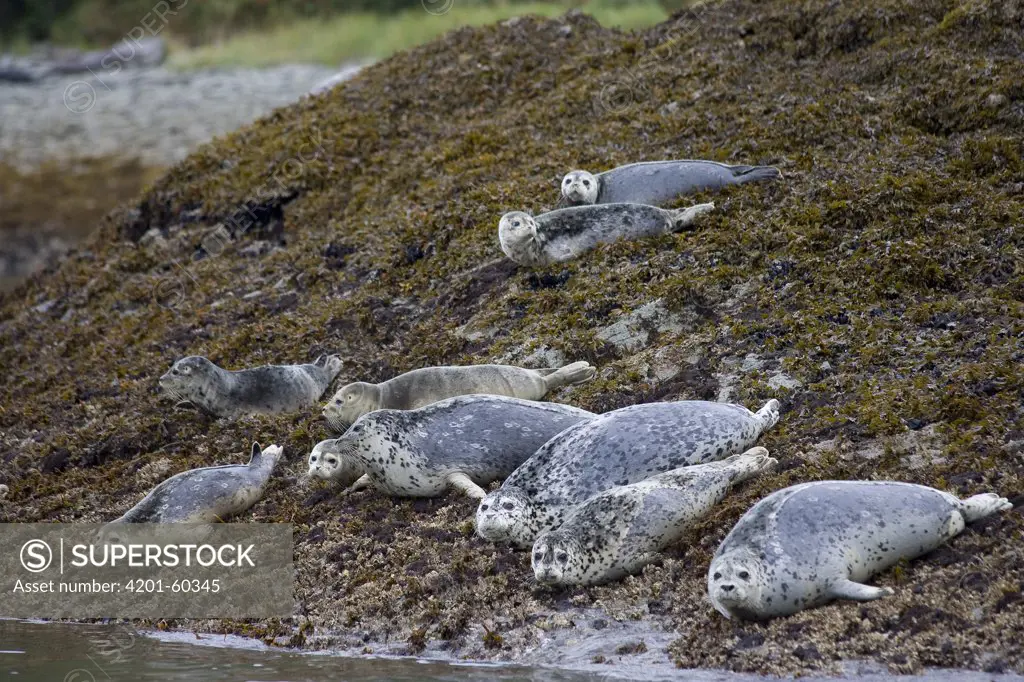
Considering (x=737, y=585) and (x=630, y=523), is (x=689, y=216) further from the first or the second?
(x=737, y=585)

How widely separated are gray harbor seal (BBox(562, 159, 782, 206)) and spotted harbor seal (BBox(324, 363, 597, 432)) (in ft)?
7.30

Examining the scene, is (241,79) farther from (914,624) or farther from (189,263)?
Result: (914,624)

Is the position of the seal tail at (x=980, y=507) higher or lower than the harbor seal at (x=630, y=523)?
higher

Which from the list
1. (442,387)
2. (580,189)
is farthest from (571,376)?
(580,189)

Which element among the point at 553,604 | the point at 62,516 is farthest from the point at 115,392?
the point at 553,604

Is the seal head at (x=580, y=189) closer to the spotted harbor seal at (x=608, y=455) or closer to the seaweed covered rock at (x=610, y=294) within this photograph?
the seaweed covered rock at (x=610, y=294)

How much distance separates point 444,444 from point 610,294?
2.07 meters

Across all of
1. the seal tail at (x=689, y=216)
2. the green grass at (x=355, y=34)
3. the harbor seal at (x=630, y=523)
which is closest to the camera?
the harbor seal at (x=630, y=523)

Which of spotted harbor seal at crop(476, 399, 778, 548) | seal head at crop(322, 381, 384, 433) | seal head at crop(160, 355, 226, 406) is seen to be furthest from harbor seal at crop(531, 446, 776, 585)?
seal head at crop(160, 355, 226, 406)

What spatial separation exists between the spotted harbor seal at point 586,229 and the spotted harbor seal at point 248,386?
Result: 5.41ft

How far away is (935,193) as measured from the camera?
26.8 ft

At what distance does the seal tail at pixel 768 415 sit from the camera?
6.35m

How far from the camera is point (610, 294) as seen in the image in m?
8.20

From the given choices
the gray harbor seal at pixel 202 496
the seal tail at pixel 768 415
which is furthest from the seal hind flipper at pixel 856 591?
the gray harbor seal at pixel 202 496
